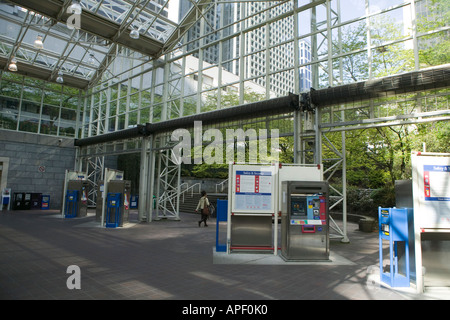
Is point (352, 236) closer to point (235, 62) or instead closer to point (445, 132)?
point (445, 132)

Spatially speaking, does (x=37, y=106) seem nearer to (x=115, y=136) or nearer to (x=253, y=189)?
(x=115, y=136)

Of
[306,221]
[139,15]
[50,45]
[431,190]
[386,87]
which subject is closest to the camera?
[431,190]

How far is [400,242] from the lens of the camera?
568 centimetres

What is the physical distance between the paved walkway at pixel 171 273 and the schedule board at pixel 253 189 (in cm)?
133

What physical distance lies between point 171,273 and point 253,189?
3341 mm

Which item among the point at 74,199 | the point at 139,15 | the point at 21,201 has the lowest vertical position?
the point at 21,201

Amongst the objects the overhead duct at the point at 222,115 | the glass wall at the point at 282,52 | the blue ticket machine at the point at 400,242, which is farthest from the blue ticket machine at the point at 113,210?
the blue ticket machine at the point at 400,242

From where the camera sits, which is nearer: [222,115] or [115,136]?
[222,115]

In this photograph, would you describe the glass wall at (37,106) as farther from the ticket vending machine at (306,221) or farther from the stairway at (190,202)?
the ticket vending machine at (306,221)

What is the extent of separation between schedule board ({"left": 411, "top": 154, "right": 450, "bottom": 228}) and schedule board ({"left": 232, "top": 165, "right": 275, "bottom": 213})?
370 cm

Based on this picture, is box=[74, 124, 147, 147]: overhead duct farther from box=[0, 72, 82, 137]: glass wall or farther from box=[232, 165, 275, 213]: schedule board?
box=[232, 165, 275, 213]: schedule board

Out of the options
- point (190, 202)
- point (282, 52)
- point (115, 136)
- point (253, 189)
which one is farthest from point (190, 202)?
point (253, 189)
